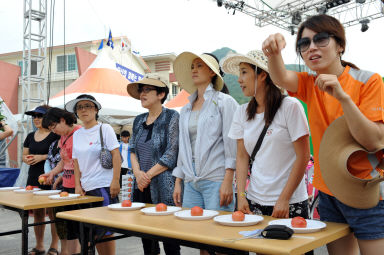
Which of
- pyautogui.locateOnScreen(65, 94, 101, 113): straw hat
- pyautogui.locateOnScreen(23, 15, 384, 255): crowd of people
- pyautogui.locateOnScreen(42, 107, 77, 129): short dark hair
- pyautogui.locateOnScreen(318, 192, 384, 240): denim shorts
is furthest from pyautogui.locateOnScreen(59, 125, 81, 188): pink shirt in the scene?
pyautogui.locateOnScreen(318, 192, 384, 240): denim shorts

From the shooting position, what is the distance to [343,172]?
55.1 inches

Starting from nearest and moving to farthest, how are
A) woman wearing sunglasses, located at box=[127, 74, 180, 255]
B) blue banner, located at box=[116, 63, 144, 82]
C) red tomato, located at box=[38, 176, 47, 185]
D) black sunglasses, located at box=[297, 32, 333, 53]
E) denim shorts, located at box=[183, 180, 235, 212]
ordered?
1. black sunglasses, located at box=[297, 32, 333, 53]
2. denim shorts, located at box=[183, 180, 235, 212]
3. woman wearing sunglasses, located at box=[127, 74, 180, 255]
4. red tomato, located at box=[38, 176, 47, 185]
5. blue banner, located at box=[116, 63, 144, 82]

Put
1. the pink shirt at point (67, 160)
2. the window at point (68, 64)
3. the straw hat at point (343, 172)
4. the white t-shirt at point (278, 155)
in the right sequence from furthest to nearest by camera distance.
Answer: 1. the window at point (68, 64)
2. the pink shirt at point (67, 160)
3. the white t-shirt at point (278, 155)
4. the straw hat at point (343, 172)

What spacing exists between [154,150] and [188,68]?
751 millimetres

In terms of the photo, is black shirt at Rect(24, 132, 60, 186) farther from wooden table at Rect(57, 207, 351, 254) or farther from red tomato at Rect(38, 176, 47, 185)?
wooden table at Rect(57, 207, 351, 254)

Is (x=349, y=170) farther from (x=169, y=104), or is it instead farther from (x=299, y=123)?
(x=169, y=104)

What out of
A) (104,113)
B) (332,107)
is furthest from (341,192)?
(104,113)

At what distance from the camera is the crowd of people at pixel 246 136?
1.47m

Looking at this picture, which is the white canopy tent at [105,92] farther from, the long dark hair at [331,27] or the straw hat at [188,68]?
the long dark hair at [331,27]

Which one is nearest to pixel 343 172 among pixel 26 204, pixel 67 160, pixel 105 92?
pixel 26 204

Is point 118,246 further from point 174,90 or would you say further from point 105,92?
point 174,90

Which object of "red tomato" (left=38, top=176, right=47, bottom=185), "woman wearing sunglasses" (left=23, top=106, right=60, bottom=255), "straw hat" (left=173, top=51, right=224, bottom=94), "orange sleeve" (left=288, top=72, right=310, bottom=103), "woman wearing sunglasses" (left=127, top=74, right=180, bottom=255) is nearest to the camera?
"orange sleeve" (left=288, top=72, right=310, bottom=103)

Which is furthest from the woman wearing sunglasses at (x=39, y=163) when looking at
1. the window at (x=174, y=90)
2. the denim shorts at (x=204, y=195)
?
the window at (x=174, y=90)

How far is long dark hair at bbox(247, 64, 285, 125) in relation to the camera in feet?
6.64
